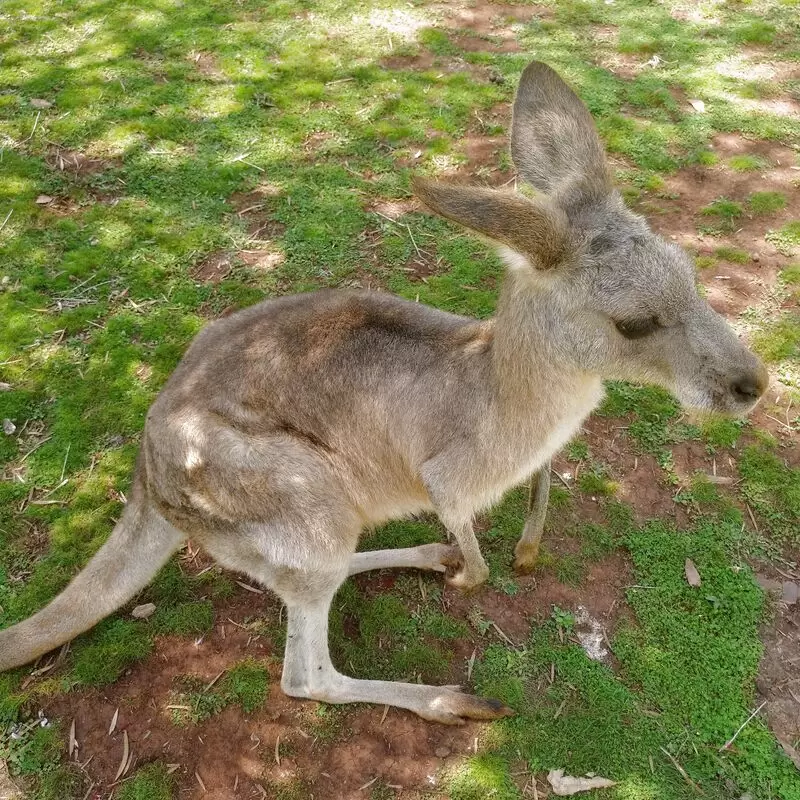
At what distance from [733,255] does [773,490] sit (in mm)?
2029

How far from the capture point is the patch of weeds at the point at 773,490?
149 inches

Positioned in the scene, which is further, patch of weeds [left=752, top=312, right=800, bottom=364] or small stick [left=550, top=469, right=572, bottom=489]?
patch of weeds [left=752, top=312, right=800, bottom=364]

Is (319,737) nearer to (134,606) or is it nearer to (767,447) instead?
(134,606)

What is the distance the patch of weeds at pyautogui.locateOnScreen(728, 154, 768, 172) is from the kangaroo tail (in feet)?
17.9

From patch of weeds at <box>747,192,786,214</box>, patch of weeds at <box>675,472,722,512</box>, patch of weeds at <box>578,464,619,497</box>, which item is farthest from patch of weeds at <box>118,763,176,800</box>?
patch of weeds at <box>747,192,786,214</box>

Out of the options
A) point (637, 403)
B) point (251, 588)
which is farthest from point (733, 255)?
point (251, 588)

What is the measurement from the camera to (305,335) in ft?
9.98

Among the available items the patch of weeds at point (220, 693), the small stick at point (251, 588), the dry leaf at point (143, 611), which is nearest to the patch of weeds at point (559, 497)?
the small stick at point (251, 588)

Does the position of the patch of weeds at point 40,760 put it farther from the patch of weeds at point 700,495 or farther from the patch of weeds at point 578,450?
the patch of weeds at point 700,495

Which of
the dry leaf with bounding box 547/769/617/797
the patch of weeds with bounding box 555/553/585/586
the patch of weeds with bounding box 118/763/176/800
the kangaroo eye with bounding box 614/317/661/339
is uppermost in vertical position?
the kangaroo eye with bounding box 614/317/661/339

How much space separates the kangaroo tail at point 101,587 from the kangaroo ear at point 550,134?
7.46 feet

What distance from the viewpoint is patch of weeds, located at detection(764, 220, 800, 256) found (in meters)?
5.18

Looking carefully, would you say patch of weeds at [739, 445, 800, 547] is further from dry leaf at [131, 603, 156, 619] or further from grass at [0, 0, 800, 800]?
dry leaf at [131, 603, 156, 619]

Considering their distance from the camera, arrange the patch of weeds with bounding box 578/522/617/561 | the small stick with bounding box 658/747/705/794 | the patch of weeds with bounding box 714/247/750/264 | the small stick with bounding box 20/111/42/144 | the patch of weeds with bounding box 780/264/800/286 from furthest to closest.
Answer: the small stick with bounding box 20/111/42/144 < the patch of weeds with bounding box 714/247/750/264 < the patch of weeds with bounding box 780/264/800/286 < the patch of weeds with bounding box 578/522/617/561 < the small stick with bounding box 658/747/705/794
